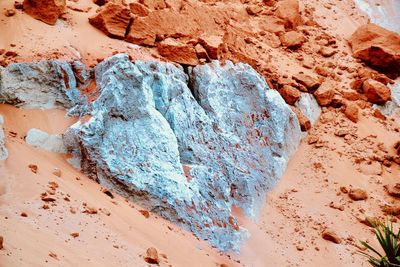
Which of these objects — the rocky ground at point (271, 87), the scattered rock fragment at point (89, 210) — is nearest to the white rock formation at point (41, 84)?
the rocky ground at point (271, 87)

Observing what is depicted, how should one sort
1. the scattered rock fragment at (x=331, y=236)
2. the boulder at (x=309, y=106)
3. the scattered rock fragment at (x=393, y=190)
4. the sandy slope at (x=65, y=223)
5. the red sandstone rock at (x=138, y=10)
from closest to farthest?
the sandy slope at (x=65, y=223)
the scattered rock fragment at (x=331, y=236)
the scattered rock fragment at (x=393, y=190)
the red sandstone rock at (x=138, y=10)
the boulder at (x=309, y=106)

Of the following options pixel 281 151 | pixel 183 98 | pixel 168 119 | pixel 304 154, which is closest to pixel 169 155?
pixel 168 119

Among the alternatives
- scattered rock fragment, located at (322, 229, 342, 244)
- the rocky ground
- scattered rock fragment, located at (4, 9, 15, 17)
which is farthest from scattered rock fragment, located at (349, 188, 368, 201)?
scattered rock fragment, located at (4, 9, 15, 17)

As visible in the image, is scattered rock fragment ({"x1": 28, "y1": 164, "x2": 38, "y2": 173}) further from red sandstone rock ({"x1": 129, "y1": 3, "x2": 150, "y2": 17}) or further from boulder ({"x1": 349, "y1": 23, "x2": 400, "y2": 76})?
boulder ({"x1": 349, "y1": 23, "x2": 400, "y2": 76})

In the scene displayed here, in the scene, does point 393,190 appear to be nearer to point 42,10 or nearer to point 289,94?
point 289,94

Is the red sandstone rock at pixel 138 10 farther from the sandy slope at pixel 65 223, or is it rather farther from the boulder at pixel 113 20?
the sandy slope at pixel 65 223
